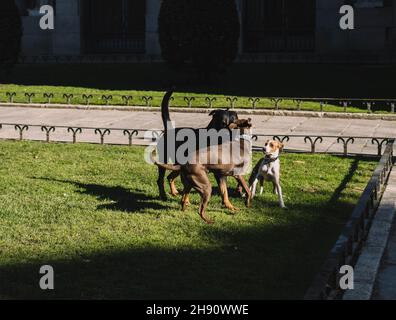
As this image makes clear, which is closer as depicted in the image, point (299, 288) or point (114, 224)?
point (299, 288)

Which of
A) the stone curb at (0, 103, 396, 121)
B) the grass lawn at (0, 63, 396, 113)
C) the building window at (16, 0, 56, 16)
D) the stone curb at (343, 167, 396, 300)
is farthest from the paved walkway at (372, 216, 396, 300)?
the building window at (16, 0, 56, 16)

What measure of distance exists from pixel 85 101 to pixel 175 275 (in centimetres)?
1553

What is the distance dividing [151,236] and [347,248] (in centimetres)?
209

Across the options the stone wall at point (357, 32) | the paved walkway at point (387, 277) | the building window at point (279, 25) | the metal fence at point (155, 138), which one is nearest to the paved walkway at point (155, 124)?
the metal fence at point (155, 138)

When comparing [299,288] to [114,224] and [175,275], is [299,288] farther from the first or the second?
[114,224]

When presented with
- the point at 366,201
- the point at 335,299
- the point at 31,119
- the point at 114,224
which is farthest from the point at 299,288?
the point at 31,119

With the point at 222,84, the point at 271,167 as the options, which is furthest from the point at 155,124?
the point at 271,167

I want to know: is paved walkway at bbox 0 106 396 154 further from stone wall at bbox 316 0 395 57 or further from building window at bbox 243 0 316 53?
building window at bbox 243 0 316 53

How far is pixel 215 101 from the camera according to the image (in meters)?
19.3

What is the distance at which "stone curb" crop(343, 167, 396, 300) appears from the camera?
5.16 meters

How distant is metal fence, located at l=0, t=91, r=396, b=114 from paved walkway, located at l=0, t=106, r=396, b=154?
0.76 meters

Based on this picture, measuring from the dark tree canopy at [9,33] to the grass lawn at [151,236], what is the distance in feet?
55.3

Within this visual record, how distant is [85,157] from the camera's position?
11.3 metres

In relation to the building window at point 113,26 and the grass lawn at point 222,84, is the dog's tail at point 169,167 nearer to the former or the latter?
the grass lawn at point 222,84
